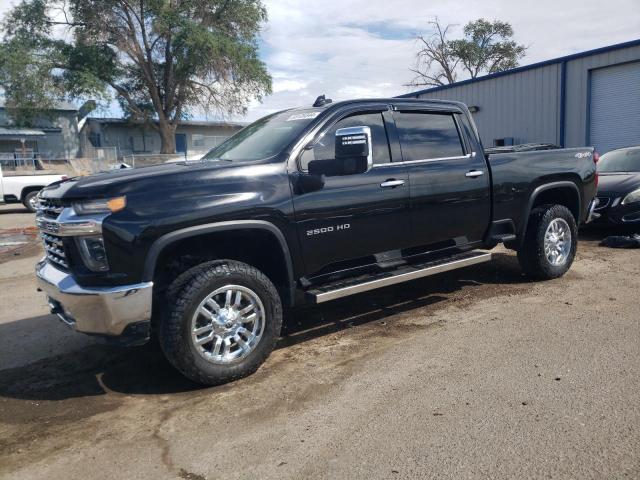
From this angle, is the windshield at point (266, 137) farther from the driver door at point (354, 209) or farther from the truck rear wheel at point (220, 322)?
the truck rear wheel at point (220, 322)

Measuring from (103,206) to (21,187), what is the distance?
54.0ft

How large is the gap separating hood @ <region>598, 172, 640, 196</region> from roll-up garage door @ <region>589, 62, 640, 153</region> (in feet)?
26.9

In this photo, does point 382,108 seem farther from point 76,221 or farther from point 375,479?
point 375,479

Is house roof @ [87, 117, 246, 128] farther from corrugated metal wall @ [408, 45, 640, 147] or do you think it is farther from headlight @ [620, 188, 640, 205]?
headlight @ [620, 188, 640, 205]

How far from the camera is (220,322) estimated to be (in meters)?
3.93

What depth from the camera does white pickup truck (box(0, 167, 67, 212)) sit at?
694 inches

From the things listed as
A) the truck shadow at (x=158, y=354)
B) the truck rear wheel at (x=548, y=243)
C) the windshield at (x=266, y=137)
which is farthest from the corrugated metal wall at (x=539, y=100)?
the windshield at (x=266, y=137)

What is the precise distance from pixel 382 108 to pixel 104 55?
Answer: 32779 millimetres

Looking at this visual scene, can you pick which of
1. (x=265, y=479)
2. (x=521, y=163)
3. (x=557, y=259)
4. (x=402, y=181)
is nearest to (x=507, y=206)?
(x=521, y=163)

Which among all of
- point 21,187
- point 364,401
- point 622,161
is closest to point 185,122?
point 21,187

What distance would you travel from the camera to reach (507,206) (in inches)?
231

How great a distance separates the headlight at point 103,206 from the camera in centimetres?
359

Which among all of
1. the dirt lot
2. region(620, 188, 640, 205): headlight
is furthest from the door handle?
region(620, 188, 640, 205): headlight

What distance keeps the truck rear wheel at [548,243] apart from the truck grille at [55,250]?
469 centimetres
